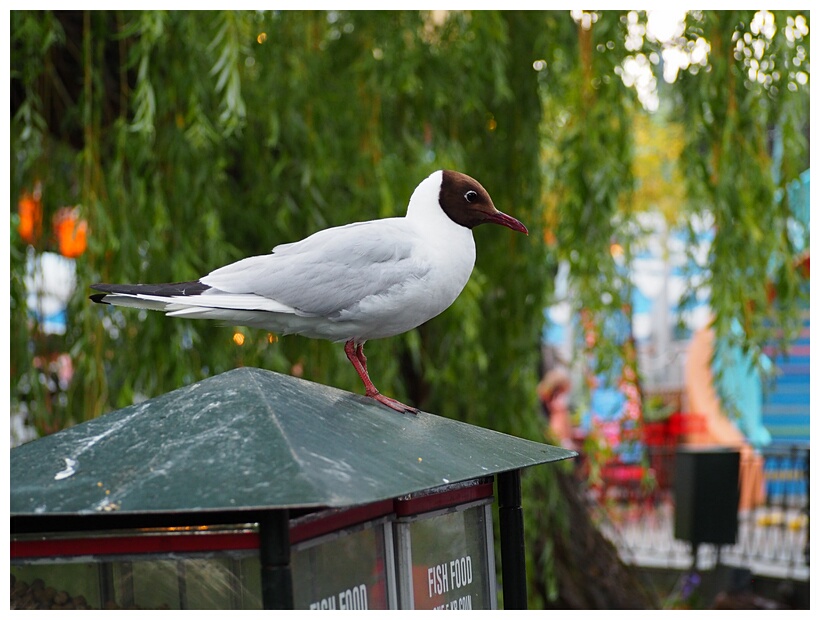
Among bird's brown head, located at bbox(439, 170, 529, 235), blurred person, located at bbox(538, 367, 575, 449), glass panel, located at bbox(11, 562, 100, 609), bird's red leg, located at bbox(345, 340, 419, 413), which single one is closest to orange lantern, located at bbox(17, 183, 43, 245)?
bird's red leg, located at bbox(345, 340, 419, 413)

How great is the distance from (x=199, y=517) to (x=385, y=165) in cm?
254

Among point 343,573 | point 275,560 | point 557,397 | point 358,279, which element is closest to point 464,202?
point 358,279

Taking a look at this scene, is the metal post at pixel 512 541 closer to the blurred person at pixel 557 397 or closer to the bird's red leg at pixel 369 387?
the bird's red leg at pixel 369 387

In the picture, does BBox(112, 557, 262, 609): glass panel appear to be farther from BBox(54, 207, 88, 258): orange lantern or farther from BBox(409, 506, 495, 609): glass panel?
BBox(54, 207, 88, 258): orange lantern

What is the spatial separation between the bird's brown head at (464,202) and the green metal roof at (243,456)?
55cm

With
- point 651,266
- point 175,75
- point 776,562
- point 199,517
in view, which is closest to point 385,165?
point 175,75

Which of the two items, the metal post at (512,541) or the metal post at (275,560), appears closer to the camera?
the metal post at (275,560)

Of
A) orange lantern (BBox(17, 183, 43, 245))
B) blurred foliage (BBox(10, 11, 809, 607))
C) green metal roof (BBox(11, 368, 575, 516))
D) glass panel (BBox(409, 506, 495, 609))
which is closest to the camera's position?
green metal roof (BBox(11, 368, 575, 516))

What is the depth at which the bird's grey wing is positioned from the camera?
2389 mm

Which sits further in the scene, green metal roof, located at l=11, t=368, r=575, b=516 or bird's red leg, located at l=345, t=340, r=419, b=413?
bird's red leg, located at l=345, t=340, r=419, b=413

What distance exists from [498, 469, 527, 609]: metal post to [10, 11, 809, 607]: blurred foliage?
175 centimetres

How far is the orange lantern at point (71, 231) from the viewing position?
160 inches

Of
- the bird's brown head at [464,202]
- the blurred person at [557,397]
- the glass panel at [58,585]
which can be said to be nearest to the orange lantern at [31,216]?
the bird's brown head at [464,202]

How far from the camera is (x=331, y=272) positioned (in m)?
2.43
